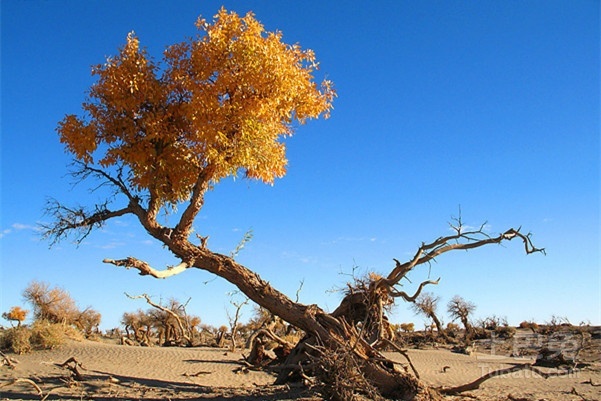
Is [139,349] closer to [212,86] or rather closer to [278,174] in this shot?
[278,174]

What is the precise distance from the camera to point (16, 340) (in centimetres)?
2066

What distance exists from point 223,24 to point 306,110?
116 inches

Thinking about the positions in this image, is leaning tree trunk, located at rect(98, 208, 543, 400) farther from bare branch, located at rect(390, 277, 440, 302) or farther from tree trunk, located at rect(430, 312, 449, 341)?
tree trunk, located at rect(430, 312, 449, 341)

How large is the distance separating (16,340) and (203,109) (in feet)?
49.9

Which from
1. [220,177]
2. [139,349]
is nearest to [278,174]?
[220,177]

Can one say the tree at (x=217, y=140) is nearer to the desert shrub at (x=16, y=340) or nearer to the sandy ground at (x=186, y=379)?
the sandy ground at (x=186, y=379)

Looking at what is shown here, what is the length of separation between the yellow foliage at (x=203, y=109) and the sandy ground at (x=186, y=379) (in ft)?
16.8

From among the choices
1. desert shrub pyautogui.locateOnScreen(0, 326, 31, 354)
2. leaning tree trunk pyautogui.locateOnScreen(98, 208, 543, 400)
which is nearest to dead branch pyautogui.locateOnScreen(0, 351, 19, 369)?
desert shrub pyautogui.locateOnScreen(0, 326, 31, 354)

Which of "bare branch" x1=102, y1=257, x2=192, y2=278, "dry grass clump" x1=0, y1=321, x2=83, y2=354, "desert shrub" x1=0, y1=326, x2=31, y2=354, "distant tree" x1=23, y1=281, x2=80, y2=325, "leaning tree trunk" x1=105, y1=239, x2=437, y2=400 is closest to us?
"bare branch" x1=102, y1=257, x2=192, y2=278

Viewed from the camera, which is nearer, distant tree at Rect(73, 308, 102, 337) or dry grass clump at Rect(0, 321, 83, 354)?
dry grass clump at Rect(0, 321, 83, 354)

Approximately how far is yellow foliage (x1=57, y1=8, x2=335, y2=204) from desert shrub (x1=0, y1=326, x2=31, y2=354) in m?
11.8

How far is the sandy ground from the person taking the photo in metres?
12.5

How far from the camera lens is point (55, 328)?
72.9 feet

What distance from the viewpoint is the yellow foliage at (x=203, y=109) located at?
11.8 metres
